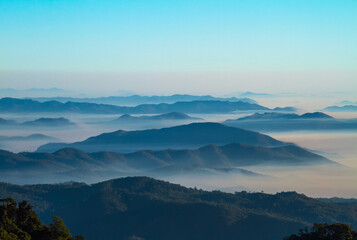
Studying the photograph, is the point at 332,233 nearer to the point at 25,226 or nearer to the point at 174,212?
the point at 25,226

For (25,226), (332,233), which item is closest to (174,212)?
(332,233)

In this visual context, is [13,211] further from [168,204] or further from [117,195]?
[117,195]

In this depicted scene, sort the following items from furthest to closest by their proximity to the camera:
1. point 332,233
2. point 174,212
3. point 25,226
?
point 174,212 → point 332,233 → point 25,226

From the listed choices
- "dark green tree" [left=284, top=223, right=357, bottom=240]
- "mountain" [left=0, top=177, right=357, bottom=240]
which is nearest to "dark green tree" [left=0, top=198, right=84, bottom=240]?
"dark green tree" [left=284, top=223, right=357, bottom=240]

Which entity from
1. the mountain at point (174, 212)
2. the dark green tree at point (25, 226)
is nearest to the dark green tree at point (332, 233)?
the dark green tree at point (25, 226)

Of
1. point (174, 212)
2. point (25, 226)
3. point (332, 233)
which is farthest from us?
point (174, 212)

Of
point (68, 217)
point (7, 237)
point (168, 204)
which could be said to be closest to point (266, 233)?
point (168, 204)

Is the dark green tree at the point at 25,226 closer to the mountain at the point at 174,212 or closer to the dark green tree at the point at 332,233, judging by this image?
the dark green tree at the point at 332,233

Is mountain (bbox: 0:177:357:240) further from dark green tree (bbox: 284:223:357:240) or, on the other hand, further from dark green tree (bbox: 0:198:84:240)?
dark green tree (bbox: 0:198:84:240)
